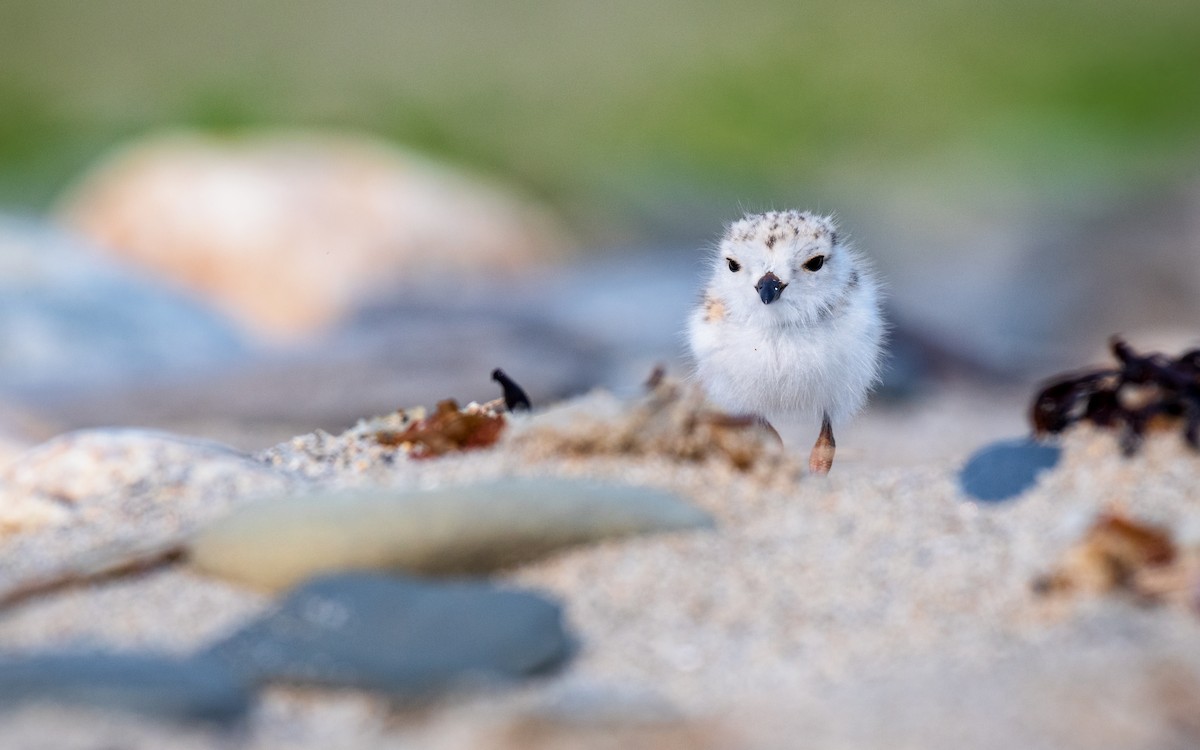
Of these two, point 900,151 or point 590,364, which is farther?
point 900,151

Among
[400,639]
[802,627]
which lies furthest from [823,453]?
[400,639]

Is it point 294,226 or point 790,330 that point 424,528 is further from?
point 294,226

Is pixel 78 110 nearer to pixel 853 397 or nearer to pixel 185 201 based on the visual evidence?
pixel 185 201

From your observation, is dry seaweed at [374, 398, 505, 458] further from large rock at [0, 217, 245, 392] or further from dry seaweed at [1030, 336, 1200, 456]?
large rock at [0, 217, 245, 392]

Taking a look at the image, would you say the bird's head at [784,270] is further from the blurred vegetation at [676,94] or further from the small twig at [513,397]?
the blurred vegetation at [676,94]

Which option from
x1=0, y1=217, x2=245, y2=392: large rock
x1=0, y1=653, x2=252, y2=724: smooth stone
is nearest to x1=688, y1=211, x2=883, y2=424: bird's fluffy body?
x1=0, y1=653, x2=252, y2=724: smooth stone

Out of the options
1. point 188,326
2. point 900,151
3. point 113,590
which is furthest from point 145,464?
point 900,151
